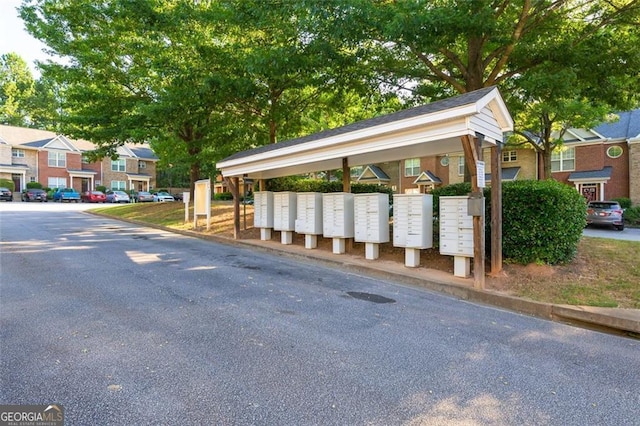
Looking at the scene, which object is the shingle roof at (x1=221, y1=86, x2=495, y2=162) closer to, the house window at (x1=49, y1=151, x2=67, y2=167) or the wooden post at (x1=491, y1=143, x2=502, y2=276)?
the wooden post at (x1=491, y1=143, x2=502, y2=276)

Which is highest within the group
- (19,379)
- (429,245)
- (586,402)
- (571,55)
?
(571,55)

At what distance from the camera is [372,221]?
314 inches

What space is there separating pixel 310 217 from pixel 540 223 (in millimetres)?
5193

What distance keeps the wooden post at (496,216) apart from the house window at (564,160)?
80.4 ft

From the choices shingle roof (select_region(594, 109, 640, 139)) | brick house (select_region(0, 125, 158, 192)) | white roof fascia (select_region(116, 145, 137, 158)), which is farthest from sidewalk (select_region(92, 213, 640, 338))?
white roof fascia (select_region(116, 145, 137, 158))

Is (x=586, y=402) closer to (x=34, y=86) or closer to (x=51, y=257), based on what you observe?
(x=51, y=257)

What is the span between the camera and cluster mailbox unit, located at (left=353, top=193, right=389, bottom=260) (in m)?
7.89

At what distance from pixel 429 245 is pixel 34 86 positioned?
66.9 meters

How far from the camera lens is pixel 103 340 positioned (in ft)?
11.8

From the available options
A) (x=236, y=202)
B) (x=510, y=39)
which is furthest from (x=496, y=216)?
(x=236, y=202)

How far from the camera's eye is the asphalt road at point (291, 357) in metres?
2.58

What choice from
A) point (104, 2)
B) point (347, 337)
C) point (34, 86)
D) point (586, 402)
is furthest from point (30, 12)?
point (34, 86)

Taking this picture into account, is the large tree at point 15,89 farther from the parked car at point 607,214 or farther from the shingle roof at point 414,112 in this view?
the parked car at point 607,214

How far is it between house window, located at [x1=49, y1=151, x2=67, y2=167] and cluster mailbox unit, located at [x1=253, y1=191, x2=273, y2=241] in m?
41.2
